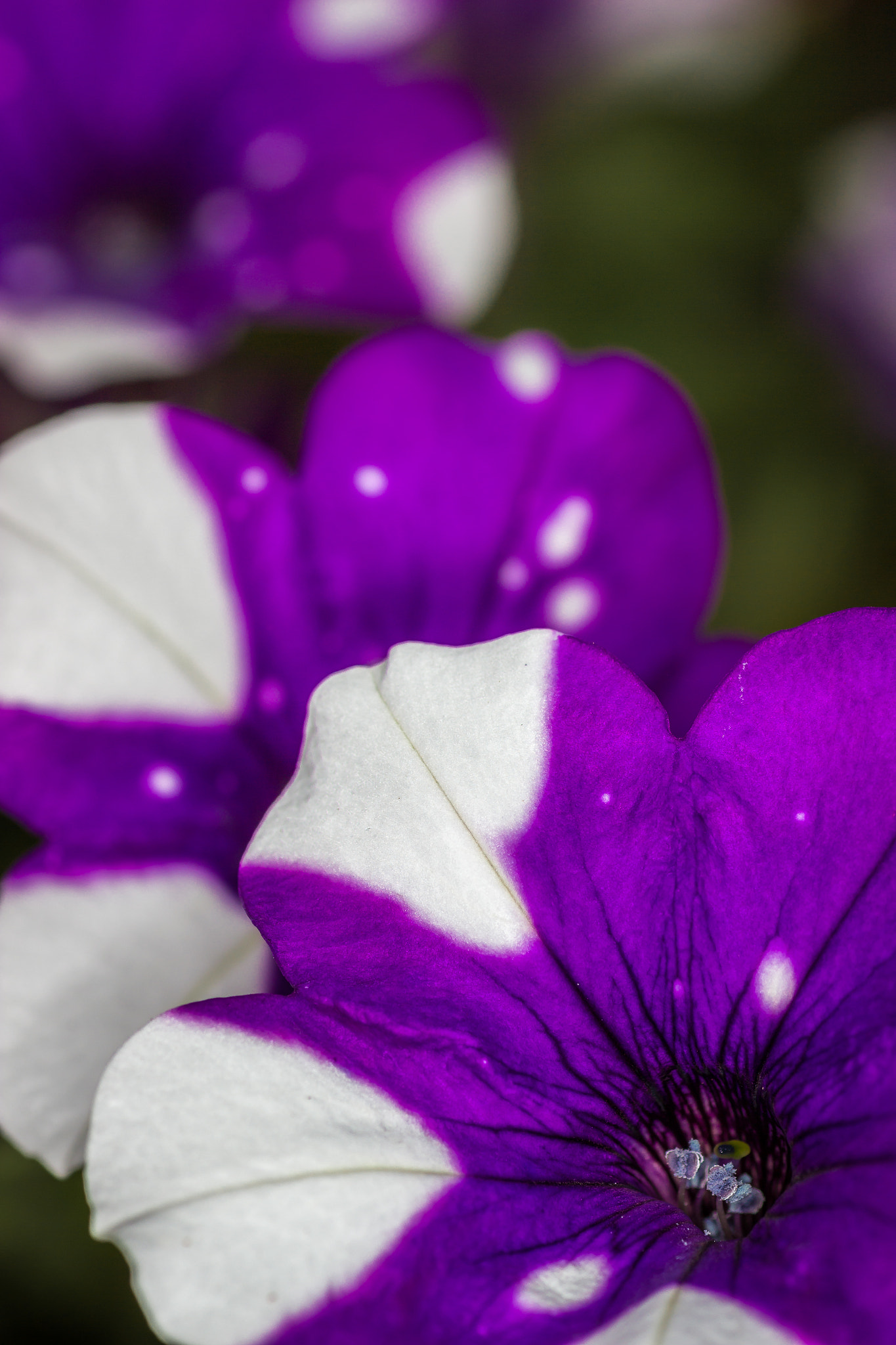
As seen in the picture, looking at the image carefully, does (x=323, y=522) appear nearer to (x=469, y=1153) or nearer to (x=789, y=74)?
(x=469, y=1153)

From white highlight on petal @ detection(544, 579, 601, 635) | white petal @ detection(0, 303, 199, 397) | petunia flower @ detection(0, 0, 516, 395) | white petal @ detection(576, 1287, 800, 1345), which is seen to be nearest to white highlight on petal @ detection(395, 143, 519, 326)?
petunia flower @ detection(0, 0, 516, 395)

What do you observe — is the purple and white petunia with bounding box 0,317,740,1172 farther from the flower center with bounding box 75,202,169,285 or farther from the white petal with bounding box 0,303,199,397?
the flower center with bounding box 75,202,169,285

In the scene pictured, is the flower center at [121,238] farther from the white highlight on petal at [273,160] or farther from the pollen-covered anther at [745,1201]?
the pollen-covered anther at [745,1201]

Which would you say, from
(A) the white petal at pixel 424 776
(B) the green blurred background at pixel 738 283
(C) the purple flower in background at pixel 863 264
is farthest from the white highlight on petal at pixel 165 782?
(C) the purple flower in background at pixel 863 264

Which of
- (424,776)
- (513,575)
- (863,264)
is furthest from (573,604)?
(863,264)

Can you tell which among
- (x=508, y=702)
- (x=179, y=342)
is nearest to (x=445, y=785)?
(x=508, y=702)

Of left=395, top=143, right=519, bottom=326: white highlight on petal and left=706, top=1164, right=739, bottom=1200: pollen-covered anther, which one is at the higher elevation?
left=395, top=143, right=519, bottom=326: white highlight on petal

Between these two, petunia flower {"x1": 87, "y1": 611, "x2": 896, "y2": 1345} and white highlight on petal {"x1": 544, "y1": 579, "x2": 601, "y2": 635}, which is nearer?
petunia flower {"x1": 87, "y1": 611, "x2": 896, "y2": 1345}
